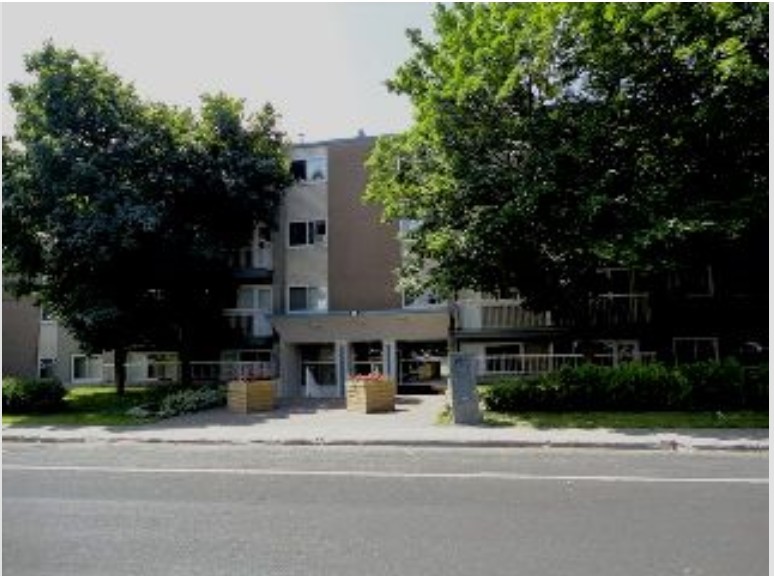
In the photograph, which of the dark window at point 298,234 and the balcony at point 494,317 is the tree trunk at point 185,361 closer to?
the dark window at point 298,234

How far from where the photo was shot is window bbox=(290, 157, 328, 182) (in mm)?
33594

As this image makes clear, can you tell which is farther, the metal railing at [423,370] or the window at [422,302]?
the metal railing at [423,370]

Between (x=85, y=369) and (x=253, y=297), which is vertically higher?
(x=253, y=297)

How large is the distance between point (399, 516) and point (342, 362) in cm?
2259

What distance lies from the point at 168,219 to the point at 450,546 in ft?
76.1

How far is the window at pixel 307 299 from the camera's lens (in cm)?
3294

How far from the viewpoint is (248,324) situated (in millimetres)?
33594

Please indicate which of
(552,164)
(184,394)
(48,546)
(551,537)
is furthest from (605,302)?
(48,546)

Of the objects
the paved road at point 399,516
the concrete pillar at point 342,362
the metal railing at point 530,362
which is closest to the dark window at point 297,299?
the concrete pillar at point 342,362

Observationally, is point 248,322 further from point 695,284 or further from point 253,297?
point 695,284

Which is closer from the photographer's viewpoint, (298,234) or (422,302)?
(422,302)

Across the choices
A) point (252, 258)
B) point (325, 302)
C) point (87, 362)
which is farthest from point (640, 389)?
point (87, 362)

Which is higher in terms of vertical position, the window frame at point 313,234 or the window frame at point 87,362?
the window frame at point 313,234

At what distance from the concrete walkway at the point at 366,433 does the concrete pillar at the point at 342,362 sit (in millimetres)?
5717
